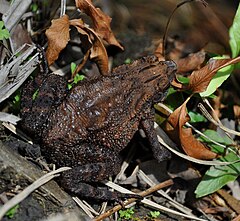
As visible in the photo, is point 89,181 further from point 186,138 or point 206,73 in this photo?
point 206,73

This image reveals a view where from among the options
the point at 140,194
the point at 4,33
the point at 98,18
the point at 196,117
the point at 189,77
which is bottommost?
the point at 140,194

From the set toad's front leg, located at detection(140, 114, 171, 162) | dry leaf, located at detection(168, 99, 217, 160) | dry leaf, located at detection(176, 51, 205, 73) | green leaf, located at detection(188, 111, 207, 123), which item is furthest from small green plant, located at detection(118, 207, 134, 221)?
dry leaf, located at detection(176, 51, 205, 73)

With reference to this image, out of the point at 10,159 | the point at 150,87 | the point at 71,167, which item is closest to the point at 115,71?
the point at 150,87

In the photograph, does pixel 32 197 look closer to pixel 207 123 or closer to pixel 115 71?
pixel 115 71

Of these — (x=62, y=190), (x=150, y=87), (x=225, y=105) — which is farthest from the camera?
(x=225, y=105)

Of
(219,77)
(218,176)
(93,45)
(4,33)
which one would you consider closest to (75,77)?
(93,45)

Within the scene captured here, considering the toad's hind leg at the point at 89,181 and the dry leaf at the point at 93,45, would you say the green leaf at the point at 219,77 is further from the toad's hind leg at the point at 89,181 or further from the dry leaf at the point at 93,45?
the toad's hind leg at the point at 89,181

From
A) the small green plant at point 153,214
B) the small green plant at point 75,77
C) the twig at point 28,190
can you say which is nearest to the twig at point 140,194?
the small green plant at point 153,214
